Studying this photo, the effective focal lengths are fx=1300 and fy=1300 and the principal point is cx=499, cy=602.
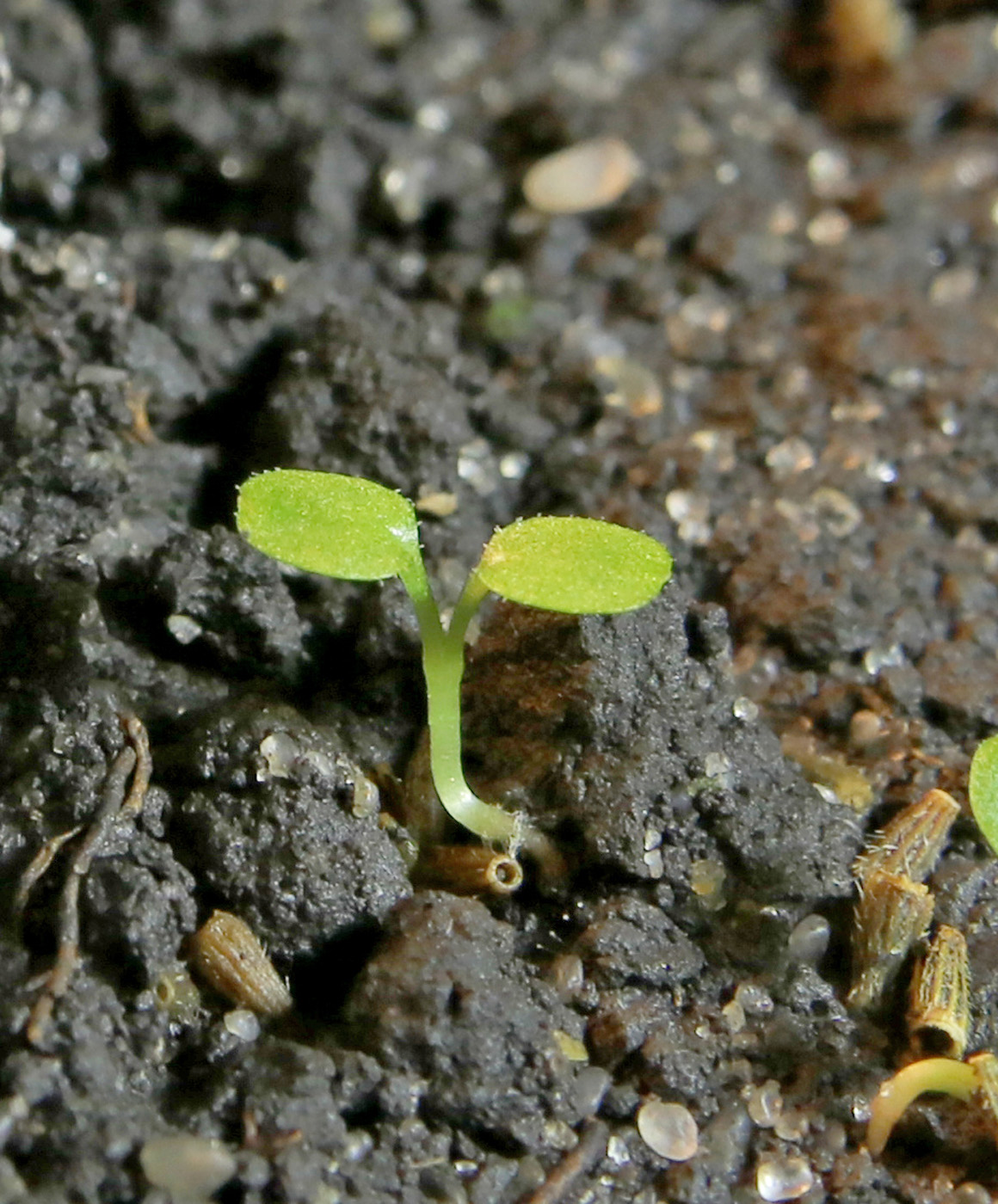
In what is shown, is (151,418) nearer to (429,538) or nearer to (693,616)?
(429,538)

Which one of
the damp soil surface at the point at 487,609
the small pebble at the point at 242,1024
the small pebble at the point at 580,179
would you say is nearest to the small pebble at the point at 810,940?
the damp soil surface at the point at 487,609

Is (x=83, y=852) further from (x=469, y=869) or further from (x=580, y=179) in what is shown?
(x=580, y=179)

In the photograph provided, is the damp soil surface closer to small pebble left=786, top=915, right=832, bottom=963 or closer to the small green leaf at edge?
small pebble left=786, top=915, right=832, bottom=963

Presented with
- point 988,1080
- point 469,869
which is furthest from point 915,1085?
point 469,869

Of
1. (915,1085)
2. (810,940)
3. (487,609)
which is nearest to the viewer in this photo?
(915,1085)

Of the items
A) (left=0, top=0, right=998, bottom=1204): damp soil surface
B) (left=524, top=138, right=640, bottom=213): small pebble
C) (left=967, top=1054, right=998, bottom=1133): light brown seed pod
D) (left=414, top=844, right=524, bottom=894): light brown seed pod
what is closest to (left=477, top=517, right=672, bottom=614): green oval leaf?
(left=0, top=0, right=998, bottom=1204): damp soil surface

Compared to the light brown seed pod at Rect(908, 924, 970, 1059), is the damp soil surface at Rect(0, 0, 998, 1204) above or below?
above
